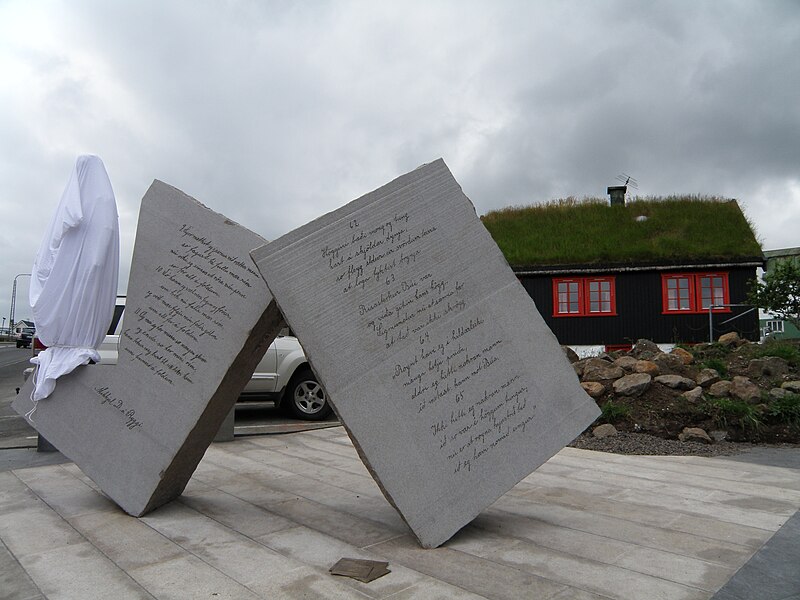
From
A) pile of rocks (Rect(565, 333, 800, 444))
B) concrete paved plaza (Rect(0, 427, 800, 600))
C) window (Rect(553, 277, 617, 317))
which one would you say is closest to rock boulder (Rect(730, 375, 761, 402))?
pile of rocks (Rect(565, 333, 800, 444))

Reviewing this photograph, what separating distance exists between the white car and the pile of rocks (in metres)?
4.08

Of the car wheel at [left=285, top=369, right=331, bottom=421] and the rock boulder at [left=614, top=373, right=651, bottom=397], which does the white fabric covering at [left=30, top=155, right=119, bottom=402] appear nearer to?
the car wheel at [left=285, top=369, right=331, bottom=421]

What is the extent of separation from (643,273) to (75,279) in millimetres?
18324

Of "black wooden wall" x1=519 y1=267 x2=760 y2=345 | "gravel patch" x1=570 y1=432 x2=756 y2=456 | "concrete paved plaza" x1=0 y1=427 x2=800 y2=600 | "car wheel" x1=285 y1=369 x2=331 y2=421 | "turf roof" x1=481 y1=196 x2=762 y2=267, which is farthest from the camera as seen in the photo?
"turf roof" x1=481 y1=196 x2=762 y2=267

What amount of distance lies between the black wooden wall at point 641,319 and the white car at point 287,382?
12054 millimetres

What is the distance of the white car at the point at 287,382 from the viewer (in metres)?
9.46

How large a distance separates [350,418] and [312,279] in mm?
877

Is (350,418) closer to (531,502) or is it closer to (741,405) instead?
(531,502)

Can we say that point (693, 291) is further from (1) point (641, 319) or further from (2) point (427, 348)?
(2) point (427, 348)

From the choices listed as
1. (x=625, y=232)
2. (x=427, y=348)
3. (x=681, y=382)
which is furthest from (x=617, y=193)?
(x=427, y=348)

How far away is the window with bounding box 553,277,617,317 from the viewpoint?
20.1 meters

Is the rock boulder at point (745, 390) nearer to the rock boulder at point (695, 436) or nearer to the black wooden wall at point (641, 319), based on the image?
the rock boulder at point (695, 436)

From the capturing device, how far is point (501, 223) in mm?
23141

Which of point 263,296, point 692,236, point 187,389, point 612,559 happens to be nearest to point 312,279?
point 263,296
